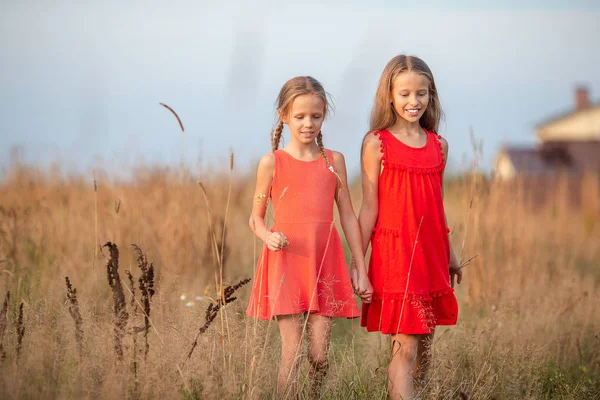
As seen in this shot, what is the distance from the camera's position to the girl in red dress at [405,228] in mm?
2885

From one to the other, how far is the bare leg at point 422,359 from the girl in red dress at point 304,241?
1.20 ft

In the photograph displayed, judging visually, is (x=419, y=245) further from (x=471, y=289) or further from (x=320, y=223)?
(x=471, y=289)

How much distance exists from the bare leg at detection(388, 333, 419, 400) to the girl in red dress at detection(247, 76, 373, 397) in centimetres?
25

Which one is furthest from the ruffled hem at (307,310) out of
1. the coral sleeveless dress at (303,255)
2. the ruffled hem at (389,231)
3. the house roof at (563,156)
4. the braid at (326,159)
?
the house roof at (563,156)

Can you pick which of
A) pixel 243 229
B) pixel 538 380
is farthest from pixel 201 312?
pixel 243 229

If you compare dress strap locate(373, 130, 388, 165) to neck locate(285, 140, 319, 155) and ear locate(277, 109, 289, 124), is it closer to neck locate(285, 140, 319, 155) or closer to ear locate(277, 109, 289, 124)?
neck locate(285, 140, 319, 155)

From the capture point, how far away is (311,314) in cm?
286

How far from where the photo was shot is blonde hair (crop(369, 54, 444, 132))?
301 centimetres

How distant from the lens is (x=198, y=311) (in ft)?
9.82

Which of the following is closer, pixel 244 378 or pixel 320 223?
pixel 244 378

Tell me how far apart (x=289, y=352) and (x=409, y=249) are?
675 mm

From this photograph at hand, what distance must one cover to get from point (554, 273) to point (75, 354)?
4177mm

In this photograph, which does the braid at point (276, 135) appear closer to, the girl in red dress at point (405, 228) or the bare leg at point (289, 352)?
the girl in red dress at point (405, 228)

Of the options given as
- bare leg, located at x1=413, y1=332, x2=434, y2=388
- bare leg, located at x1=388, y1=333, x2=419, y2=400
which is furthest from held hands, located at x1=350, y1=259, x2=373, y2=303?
bare leg, located at x1=413, y1=332, x2=434, y2=388
